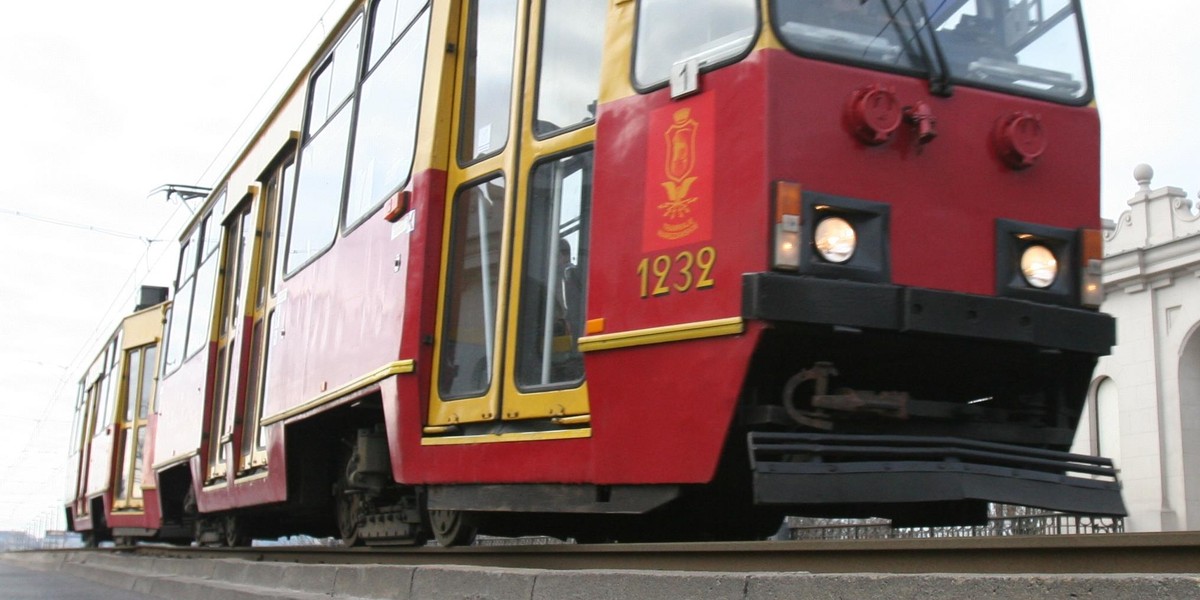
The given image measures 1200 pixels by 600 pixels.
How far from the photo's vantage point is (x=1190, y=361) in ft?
79.5

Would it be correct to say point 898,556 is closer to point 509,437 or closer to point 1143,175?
point 509,437

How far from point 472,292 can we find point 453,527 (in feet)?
4.01

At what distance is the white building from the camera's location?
77.5 ft

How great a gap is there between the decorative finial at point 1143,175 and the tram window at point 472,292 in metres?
20.9

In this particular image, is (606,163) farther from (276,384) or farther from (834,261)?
(276,384)

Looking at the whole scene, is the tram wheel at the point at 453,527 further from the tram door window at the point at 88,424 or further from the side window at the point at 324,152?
the tram door window at the point at 88,424

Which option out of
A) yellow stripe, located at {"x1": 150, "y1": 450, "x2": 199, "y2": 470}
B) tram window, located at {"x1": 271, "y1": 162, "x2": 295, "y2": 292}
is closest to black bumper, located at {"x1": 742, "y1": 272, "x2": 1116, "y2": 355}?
tram window, located at {"x1": 271, "y1": 162, "x2": 295, "y2": 292}

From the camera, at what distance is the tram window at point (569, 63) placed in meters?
5.65

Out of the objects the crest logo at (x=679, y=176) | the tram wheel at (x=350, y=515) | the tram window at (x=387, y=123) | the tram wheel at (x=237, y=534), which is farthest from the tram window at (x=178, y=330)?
the crest logo at (x=679, y=176)

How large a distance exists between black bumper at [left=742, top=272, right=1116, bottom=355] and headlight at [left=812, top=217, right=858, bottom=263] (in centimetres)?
11

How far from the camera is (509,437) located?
A: 553 centimetres

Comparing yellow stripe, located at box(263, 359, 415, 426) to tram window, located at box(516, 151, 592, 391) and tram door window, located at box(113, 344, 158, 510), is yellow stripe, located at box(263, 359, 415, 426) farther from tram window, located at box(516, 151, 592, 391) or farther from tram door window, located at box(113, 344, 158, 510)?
tram door window, located at box(113, 344, 158, 510)

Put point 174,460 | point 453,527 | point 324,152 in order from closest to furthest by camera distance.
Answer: point 453,527 → point 324,152 → point 174,460

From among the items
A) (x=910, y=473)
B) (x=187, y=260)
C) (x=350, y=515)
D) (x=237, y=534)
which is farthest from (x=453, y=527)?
(x=187, y=260)
